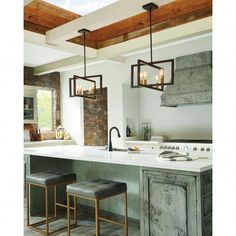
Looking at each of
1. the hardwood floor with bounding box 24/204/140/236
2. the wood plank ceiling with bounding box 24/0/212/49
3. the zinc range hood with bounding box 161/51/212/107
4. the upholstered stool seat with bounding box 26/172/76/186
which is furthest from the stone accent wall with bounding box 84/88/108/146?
the upholstered stool seat with bounding box 26/172/76/186

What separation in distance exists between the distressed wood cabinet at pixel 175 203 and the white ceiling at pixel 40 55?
3.60 metres

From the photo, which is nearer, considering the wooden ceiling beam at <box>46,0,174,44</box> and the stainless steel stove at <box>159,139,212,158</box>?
the wooden ceiling beam at <box>46,0,174,44</box>

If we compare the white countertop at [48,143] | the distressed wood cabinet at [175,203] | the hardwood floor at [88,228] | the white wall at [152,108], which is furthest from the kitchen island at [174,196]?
the white countertop at [48,143]

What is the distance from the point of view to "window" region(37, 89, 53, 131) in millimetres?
6801

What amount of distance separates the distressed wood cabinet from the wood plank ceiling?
89.4 inches

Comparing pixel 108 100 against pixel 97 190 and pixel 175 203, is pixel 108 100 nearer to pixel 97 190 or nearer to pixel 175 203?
pixel 97 190

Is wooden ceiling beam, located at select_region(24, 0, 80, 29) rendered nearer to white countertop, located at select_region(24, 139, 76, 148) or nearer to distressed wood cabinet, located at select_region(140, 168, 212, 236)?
distressed wood cabinet, located at select_region(140, 168, 212, 236)

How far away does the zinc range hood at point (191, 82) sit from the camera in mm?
4625

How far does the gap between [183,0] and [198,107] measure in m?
2.40

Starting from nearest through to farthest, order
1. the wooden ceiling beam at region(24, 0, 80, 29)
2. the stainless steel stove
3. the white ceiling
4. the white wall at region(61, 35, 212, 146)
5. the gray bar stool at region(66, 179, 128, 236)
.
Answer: the gray bar stool at region(66, 179, 128, 236), the wooden ceiling beam at region(24, 0, 80, 29), the stainless steel stove, the white ceiling, the white wall at region(61, 35, 212, 146)

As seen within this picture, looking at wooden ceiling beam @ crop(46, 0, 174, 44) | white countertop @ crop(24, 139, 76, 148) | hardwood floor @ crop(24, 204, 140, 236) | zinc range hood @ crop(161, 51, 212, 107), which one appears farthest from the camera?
white countertop @ crop(24, 139, 76, 148)

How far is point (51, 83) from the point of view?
22.8ft
